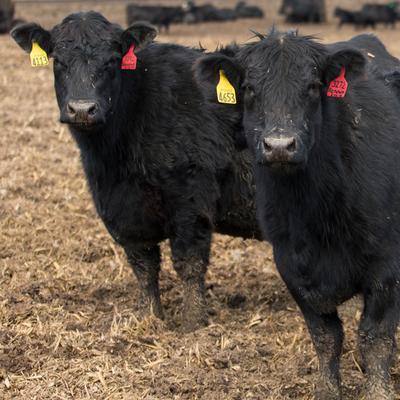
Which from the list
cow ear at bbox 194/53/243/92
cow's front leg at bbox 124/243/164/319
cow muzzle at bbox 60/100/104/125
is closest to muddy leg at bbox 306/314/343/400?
cow ear at bbox 194/53/243/92

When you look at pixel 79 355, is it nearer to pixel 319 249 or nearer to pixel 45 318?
pixel 45 318

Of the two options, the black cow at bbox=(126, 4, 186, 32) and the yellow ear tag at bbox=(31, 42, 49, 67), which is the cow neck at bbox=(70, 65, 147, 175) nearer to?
the yellow ear tag at bbox=(31, 42, 49, 67)

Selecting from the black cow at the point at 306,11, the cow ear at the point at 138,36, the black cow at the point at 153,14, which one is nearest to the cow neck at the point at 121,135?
the cow ear at the point at 138,36

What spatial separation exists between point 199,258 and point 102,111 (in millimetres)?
1472

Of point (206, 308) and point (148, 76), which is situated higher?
point (148, 76)

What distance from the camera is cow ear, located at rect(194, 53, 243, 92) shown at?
3.49 meters

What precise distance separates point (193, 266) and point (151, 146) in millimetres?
1065

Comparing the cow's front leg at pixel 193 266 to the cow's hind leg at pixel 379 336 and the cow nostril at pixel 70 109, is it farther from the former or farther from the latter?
the cow's hind leg at pixel 379 336

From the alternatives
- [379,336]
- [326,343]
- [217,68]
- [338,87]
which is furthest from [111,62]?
[379,336]

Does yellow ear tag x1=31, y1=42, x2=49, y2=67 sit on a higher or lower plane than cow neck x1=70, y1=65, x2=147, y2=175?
higher

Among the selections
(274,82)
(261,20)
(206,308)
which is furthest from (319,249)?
(261,20)

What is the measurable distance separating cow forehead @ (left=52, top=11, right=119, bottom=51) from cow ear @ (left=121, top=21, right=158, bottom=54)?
80 millimetres

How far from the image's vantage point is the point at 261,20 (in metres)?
31.4

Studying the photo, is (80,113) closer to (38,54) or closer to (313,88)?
(38,54)
